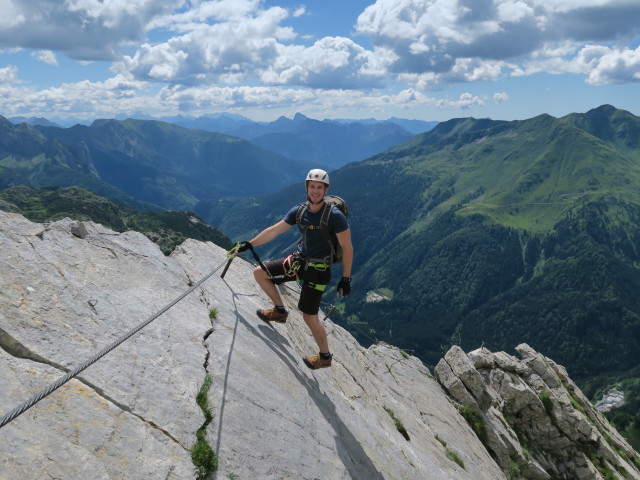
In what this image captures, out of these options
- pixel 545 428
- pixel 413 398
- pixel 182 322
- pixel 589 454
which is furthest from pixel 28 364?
pixel 589 454

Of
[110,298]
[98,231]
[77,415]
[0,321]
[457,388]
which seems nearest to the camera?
[77,415]

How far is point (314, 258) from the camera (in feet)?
41.5

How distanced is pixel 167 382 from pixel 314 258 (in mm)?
5718

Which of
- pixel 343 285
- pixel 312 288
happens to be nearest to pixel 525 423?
pixel 343 285

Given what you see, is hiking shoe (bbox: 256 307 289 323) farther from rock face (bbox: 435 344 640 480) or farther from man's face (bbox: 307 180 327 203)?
rock face (bbox: 435 344 640 480)

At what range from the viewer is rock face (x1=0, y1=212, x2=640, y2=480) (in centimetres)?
657

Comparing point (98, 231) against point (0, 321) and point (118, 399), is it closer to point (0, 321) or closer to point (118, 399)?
point (0, 321)

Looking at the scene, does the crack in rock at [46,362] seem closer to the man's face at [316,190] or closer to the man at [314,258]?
the man at [314,258]

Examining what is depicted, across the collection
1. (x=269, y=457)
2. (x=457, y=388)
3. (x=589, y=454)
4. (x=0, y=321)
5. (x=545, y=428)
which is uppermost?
(x=0, y=321)

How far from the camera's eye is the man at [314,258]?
12125 mm

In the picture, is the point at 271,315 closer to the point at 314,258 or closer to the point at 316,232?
the point at 314,258

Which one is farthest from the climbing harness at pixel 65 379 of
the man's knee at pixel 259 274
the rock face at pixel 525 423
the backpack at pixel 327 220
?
the rock face at pixel 525 423

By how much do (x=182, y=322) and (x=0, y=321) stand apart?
4175 mm

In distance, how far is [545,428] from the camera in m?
28.2
